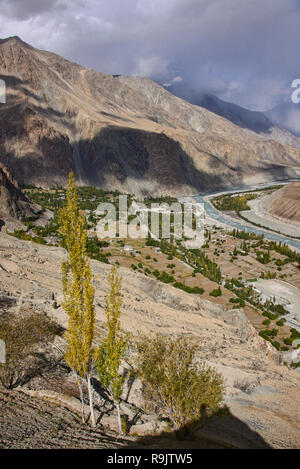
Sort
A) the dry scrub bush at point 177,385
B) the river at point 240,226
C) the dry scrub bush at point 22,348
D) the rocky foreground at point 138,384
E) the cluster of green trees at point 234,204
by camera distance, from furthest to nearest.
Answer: the cluster of green trees at point 234,204 < the river at point 240,226 < the dry scrub bush at point 22,348 < the dry scrub bush at point 177,385 < the rocky foreground at point 138,384

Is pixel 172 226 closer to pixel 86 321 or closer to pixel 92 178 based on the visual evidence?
pixel 92 178

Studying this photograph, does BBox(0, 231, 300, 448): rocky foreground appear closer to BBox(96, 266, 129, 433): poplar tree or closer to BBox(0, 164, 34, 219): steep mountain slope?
BBox(96, 266, 129, 433): poplar tree

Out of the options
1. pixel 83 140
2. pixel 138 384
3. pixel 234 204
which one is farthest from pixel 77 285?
pixel 83 140

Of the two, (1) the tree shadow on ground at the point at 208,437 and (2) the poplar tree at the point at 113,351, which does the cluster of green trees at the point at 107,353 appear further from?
(1) the tree shadow on ground at the point at 208,437

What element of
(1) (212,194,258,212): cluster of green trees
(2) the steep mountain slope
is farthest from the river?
(2) the steep mountain slope

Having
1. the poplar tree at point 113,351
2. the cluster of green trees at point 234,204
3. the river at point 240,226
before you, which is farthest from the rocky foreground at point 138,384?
the cluster of green trees at point 234,204

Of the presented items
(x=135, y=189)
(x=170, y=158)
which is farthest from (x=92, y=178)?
(x=170, y=158)
